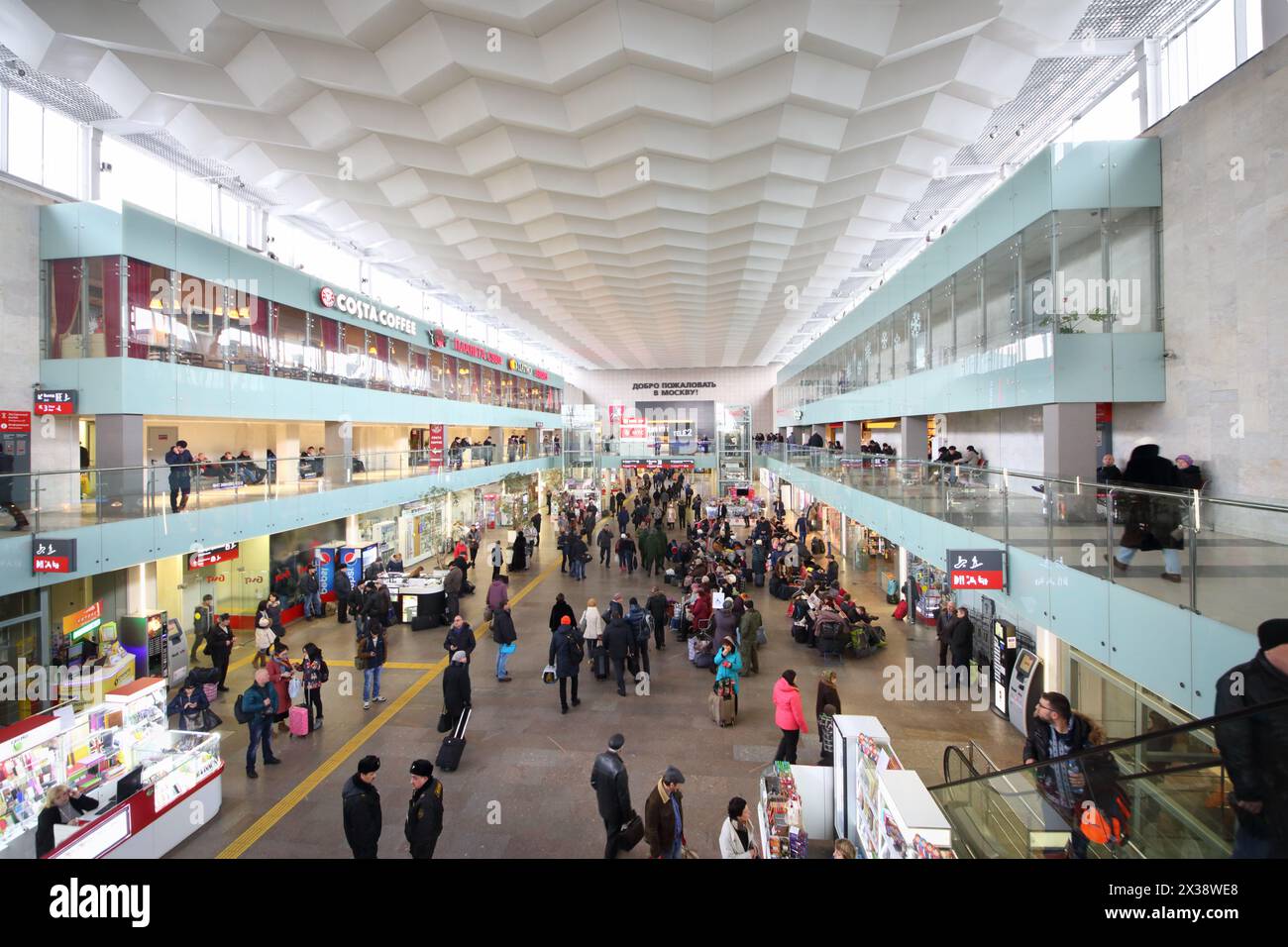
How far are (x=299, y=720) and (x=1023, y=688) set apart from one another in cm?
1067

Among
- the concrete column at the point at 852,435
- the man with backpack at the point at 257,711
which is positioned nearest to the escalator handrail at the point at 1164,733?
the man with backpack at the point at 257,711

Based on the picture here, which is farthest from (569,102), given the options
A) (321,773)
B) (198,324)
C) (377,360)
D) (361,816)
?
(377,360)

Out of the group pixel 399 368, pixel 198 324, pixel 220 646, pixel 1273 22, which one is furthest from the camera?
pixel 399 368

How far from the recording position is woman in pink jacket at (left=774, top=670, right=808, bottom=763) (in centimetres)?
723

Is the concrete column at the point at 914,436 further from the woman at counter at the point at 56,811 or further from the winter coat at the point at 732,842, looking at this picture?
the woman at counter at the point at 56,811

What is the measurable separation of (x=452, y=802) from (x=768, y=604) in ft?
32.5

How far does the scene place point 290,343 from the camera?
607 inches

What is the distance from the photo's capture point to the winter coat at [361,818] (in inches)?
183

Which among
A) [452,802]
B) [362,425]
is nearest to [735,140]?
[452,802]

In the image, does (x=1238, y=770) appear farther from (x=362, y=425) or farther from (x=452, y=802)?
(x=362, y=425)

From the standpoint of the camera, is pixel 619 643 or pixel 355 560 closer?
pixel 619 643

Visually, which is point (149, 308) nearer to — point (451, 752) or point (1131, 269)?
point (451, 752)

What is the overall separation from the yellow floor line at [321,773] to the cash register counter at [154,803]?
0.57 meters

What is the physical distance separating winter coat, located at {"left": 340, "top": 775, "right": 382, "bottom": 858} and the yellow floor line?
2.06 meters
